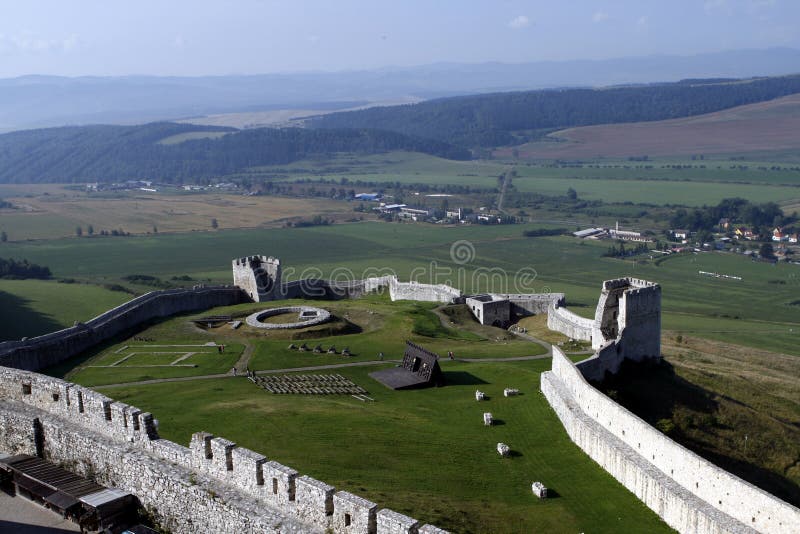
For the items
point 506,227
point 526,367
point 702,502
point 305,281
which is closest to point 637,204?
point 506,227

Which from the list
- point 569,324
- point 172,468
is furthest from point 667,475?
point 569,324

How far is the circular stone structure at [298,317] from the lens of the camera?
56031mm

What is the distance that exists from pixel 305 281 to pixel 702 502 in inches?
2133

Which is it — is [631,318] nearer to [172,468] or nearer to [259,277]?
[172,468]

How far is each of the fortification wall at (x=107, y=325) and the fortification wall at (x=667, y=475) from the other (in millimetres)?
26706

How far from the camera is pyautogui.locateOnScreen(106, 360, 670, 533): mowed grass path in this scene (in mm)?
25078

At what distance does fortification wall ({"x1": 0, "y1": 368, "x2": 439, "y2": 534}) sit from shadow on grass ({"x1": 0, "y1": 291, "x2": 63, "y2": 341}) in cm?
3511

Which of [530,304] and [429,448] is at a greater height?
[429,448]

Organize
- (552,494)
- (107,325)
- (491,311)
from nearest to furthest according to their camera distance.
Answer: (552,494) → (107,325) → (491,311)

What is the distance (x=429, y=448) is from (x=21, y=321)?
44.6 meters

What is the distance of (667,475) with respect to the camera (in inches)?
1108

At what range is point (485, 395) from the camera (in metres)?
40.0

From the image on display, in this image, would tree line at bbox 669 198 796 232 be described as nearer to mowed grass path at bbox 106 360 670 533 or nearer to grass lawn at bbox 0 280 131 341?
grass lawn at bbox 0 280 131 341

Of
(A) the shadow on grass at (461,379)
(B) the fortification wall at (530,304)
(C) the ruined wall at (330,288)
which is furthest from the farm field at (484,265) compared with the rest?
(A) the shadow on grass at (461,379)
